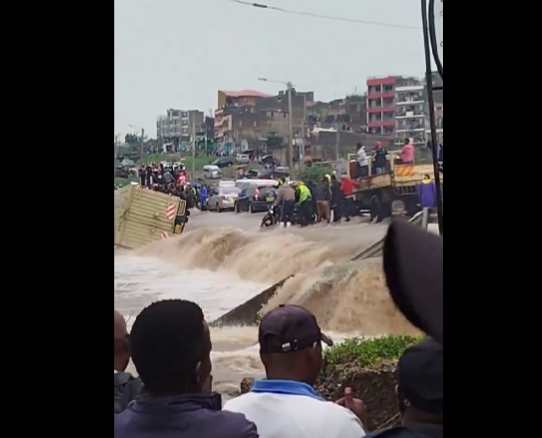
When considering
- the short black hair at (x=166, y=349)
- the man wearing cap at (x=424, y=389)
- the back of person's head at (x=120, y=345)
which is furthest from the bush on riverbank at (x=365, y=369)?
the man wearing cap at (x=424, y=389)

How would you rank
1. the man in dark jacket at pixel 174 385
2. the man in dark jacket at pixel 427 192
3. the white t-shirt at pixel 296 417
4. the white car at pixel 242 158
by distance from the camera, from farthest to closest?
the white car at pixel 242 158 < the man in dark jacket at pixel 427 192 < the white t-shirt at pixel 296 417 < the man in dark jacket at pixel 174 385

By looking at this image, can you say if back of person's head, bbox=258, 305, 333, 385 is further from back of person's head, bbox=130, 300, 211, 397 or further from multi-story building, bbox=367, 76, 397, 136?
multi-story building, bbox=367, 76, 397, 136

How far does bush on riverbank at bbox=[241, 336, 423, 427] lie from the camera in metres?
2.16

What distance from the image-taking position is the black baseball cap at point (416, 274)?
91cm

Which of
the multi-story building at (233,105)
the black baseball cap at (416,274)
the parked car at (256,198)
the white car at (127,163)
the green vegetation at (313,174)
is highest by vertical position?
the multi-story building at (233,105)

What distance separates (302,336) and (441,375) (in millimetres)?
470

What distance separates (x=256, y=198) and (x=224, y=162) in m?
0.17

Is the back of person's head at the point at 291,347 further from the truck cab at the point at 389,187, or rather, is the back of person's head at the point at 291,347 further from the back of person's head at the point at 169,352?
the truck cab at the point at 389,187

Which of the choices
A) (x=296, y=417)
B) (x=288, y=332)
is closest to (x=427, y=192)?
(x=288, y=332)

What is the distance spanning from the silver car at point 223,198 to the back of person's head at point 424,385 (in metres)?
1.57

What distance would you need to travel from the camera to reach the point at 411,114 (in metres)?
2.48

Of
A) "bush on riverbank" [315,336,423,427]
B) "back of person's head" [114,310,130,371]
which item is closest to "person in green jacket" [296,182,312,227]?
"bush on riverbank" [315,336,423,427]
